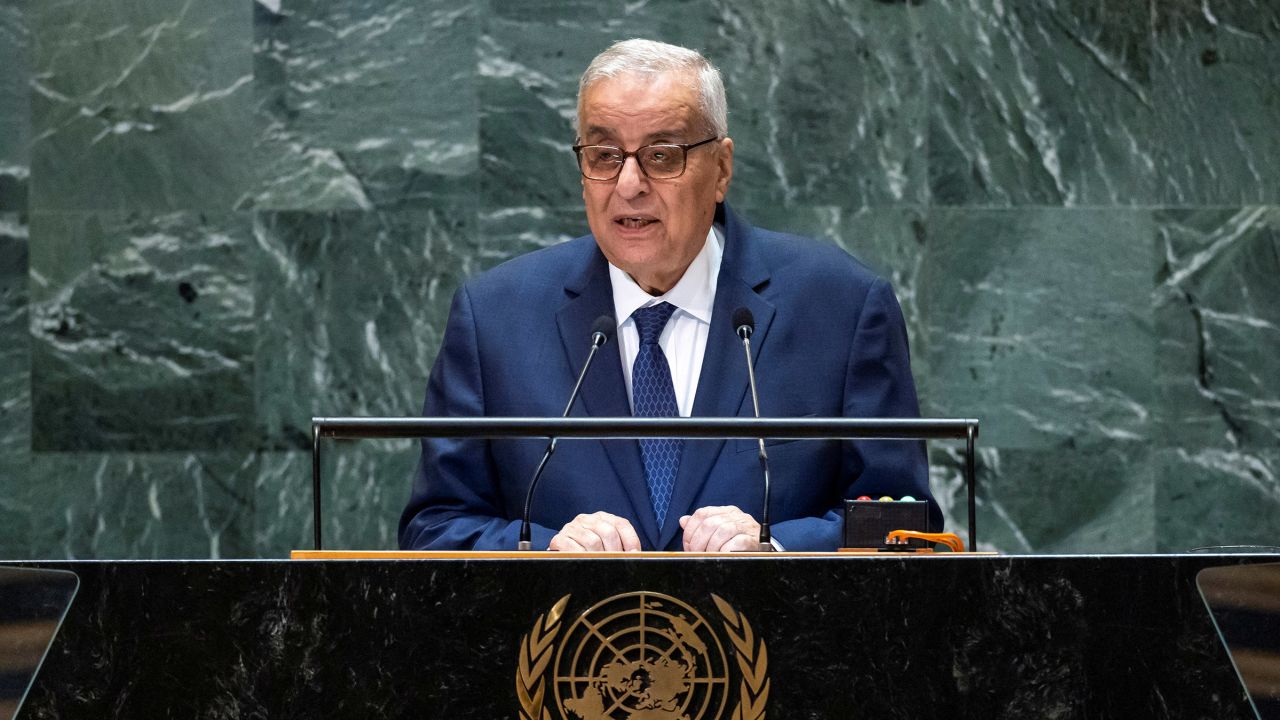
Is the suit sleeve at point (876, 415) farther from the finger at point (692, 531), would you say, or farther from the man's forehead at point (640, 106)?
the man's forehead at point (640, 106)

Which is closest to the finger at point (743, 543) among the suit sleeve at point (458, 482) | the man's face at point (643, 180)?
the suit sleeve at point (458, 482)

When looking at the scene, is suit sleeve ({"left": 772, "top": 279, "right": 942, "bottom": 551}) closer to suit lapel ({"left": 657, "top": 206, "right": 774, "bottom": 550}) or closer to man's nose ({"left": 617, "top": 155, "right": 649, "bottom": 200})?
suit lapel ({"left": 657, "top": 206, "right": 774, "bottom": 550})

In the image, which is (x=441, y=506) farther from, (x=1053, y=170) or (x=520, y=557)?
(x=1053, y=170)

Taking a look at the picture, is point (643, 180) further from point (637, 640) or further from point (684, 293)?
point (637, 640)

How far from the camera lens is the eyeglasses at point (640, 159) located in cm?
316

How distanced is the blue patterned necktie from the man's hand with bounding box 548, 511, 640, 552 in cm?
48

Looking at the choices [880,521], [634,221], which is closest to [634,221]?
[634,221]

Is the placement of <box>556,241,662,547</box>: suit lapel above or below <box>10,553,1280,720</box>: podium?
below

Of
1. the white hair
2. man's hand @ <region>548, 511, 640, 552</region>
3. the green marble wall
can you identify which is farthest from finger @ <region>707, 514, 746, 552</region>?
the green marble wall

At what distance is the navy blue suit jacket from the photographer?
304 centimetres

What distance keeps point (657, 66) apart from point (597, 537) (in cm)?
109

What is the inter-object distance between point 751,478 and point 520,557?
3.93ft

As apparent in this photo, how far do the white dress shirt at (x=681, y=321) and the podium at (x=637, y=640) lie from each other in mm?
1256

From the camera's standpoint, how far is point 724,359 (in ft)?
10.3
